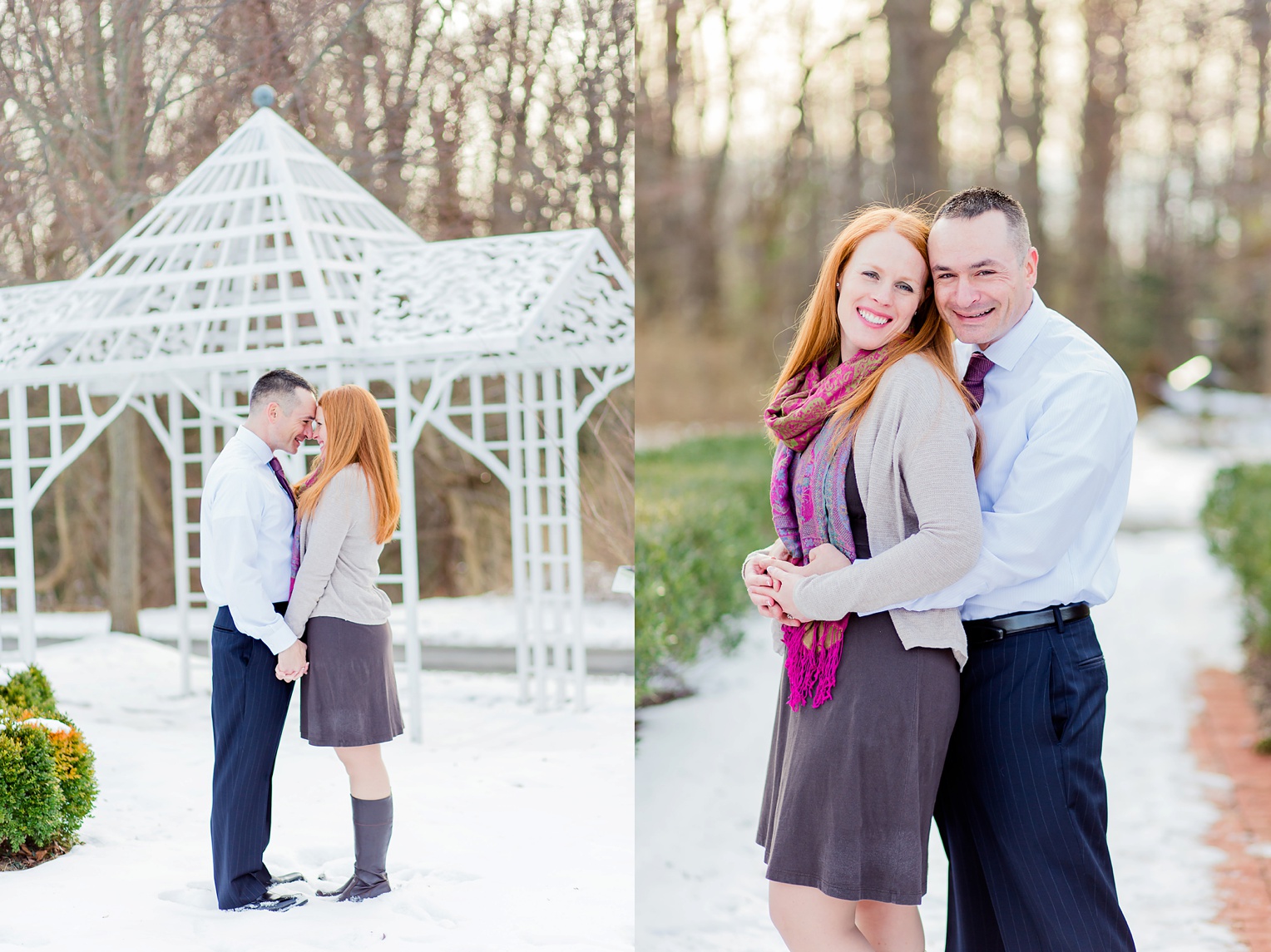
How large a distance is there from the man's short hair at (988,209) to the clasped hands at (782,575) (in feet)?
2.17

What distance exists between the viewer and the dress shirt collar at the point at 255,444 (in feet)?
9.39

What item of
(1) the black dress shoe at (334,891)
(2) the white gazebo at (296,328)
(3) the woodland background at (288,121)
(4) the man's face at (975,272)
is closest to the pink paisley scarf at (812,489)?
(4) the man's face at (975,272)

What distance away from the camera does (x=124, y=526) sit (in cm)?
443

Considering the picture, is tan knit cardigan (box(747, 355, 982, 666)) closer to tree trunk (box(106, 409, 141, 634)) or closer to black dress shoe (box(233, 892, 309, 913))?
black dress shoe (box(233, 892, 309, 913))

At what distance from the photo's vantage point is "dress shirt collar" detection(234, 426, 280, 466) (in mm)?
2861

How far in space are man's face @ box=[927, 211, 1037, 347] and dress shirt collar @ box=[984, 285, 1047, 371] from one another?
4 centimetres

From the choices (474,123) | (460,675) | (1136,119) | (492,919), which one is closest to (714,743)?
(460,675)

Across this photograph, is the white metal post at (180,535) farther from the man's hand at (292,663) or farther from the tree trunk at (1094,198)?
the tree trunk at (1094,198)

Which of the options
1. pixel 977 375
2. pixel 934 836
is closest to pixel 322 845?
pixel 977 375

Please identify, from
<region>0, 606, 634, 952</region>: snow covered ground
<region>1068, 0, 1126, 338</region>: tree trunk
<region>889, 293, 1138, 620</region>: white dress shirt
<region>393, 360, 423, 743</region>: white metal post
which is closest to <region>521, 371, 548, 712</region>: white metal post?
<region>393, 360, 423, 743</region>: white metal post

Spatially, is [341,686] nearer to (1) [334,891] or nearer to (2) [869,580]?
(1) [334,891]

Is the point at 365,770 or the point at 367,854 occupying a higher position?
the point at 365,770

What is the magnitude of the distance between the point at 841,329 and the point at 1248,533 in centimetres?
554

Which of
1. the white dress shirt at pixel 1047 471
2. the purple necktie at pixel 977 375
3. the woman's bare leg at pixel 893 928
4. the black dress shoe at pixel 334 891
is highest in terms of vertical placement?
the purple necktie at pixel 977 375
